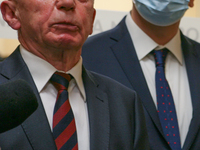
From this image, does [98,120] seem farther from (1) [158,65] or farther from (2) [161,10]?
(2) [161,10]

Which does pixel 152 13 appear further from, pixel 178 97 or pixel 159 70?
pixel 178 97

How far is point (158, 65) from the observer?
9.05 feet

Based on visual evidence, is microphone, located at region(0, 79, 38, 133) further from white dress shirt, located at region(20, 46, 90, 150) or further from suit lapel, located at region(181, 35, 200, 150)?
suit lapel, located at region(181, 35, 200, 150)

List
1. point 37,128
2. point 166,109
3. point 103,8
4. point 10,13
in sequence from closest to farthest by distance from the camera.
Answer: point 37,128 < point 10,13 < point 166,109 < point 103,8

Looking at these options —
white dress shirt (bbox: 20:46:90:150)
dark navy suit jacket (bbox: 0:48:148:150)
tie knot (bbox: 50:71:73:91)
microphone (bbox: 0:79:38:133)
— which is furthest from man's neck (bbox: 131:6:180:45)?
microphone (bbox: 0:79:38:133)

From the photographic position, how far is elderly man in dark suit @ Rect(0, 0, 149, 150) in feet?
6.15

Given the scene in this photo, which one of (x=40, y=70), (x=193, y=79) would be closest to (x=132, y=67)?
(x=193, y=79)

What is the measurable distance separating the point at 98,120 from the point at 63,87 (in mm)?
240

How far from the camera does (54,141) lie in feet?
5.99

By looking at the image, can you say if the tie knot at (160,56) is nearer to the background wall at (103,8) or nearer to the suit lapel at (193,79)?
the suit lapel at (193,79)

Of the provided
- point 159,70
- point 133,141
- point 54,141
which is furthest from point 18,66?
point 159,70

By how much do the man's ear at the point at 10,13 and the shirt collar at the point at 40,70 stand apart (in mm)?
125

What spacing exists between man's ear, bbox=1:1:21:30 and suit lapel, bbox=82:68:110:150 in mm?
451

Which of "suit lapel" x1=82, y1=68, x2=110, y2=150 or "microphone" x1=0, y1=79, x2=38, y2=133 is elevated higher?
"microphone" x1=0, y1=79, x2=38, y2=133
